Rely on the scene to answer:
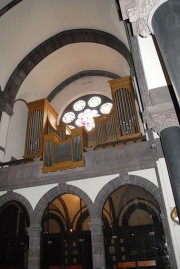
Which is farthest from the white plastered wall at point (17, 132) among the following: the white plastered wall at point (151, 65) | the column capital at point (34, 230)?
the white plastered wall at point (151, 65)

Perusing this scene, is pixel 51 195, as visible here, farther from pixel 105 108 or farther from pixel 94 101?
pixel 94 101

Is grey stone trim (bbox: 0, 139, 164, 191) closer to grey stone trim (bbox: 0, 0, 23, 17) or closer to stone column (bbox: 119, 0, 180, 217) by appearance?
stone column (bbox: 119, 0, 180, 217)

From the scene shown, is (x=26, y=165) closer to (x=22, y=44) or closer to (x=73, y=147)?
(x=73, y=147)

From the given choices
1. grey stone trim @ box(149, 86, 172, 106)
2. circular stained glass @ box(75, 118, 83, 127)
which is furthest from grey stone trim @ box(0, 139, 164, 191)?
circular stained glass @ box(75, 118, 83, 127)

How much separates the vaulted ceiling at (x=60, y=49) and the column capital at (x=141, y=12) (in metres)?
5.70

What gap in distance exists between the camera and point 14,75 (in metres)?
11.6

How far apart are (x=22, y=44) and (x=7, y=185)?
658 centimetres

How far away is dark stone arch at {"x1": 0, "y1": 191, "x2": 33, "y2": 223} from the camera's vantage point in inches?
327

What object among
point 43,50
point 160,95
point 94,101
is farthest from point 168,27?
point 94,101

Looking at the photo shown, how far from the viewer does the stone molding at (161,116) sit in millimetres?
4328

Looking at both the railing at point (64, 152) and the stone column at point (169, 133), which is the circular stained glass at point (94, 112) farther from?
the stone column at point (169, 133)

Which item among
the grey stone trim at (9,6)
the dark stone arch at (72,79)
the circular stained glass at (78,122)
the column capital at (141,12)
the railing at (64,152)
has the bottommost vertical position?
the column capital at (141,12)

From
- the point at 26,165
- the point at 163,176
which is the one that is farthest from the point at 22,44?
the point at 163,176

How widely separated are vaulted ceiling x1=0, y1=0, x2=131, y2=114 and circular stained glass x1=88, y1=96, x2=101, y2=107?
0.43 meters
